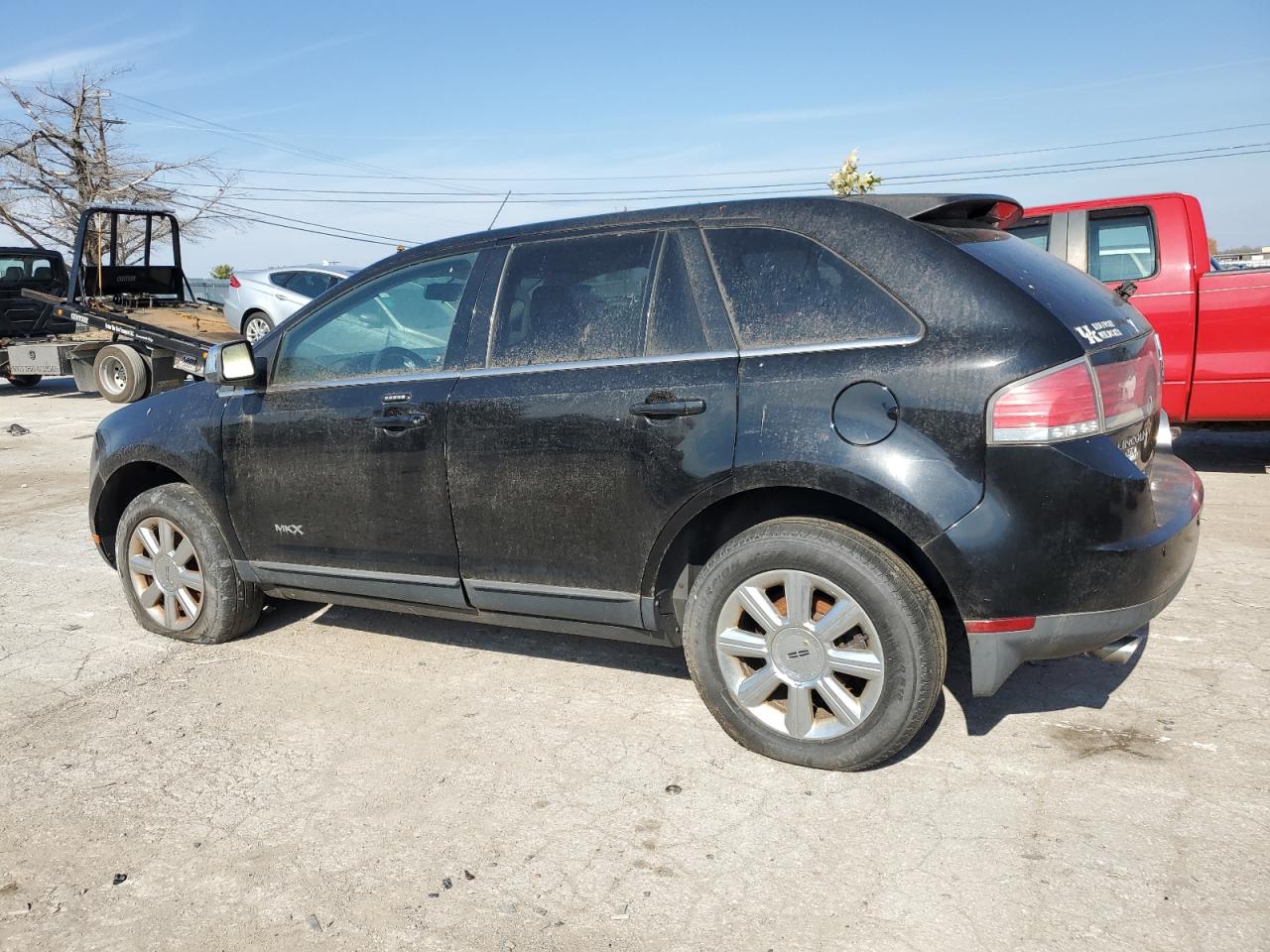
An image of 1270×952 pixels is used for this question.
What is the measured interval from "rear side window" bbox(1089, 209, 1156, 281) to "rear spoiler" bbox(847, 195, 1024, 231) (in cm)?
471

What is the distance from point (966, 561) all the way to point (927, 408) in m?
0.45

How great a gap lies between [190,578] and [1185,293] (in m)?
6.75

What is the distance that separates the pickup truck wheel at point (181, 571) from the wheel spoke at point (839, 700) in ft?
8.94

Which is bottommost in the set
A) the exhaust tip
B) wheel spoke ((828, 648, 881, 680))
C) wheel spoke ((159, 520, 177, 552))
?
wheel spoke ((828, 648, 881, 680))

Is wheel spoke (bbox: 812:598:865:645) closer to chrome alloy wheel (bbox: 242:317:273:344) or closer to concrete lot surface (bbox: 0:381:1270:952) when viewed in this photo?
concrete lot surface (bbox: 0:381:1270:952)

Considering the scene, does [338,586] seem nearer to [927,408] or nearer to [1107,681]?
[927,408]

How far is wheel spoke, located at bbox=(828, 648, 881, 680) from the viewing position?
10.1 ft

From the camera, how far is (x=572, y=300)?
3682 millimetres

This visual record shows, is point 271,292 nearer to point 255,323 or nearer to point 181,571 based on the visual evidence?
point 255,323

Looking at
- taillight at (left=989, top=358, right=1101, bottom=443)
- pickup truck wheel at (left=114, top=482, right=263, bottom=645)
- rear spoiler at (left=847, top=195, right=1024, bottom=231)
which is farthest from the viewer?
pickup truck wheel at (left=114, top=482, right=263, bottom=645)

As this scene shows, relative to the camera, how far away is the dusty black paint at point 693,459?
290 centimetres

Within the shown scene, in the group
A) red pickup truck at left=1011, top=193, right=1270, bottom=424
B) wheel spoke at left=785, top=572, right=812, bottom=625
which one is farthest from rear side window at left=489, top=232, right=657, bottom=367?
red pickup truck at left=1011, top=193, right=1270, bottom=424

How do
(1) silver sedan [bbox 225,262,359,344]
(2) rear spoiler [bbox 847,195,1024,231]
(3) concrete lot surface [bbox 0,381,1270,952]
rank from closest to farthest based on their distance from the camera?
(3) concrete lot surface [bbox 0,381,1270,952]
(2) rear spoiler [bbox 847,195,1024,231]
(1) silver sedan [bbox 225,262,359,344]

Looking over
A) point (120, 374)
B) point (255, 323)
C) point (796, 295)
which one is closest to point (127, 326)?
point (120, 374)
